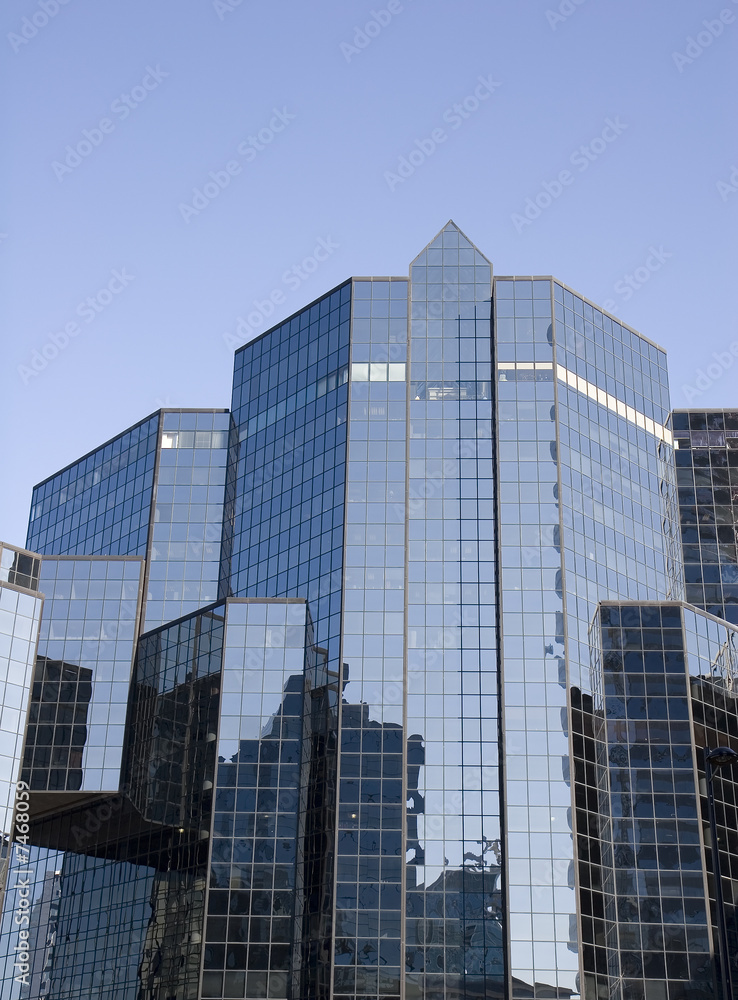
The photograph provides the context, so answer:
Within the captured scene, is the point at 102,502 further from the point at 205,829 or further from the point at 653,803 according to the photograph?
the point at 653,803

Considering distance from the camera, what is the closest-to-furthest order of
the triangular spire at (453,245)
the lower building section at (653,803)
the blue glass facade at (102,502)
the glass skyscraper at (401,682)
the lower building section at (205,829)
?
the lower building section at (653,803)
the glass skyscraper at (401,682)
the lower building section at (205,829)
the triangular spire at (453,245)
the blue glass facade at (102,502)

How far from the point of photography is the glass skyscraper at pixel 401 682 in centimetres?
7569

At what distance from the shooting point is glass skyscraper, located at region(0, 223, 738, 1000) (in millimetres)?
75688

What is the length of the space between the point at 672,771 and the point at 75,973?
154 feet

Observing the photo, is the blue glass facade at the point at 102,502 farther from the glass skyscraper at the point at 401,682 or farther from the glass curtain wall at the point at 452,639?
the glass curtain wall at the point at 452,639

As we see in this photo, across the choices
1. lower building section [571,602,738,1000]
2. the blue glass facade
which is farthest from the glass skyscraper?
the blue glass facade

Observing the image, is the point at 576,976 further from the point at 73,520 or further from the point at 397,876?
the point at 73,520

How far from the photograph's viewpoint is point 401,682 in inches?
3258

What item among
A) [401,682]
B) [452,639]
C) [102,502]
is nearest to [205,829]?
[401,682]

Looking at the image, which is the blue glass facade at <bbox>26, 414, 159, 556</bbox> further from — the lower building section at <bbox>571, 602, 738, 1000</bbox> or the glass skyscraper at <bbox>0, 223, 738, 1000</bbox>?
the lower building section at <bbox>571, 602, 738, 1000</bbox>

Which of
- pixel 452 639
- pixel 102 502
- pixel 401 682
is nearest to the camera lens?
pixel 401 682

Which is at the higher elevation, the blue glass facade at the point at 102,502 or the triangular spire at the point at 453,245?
the triangular spire at the point at 453,245

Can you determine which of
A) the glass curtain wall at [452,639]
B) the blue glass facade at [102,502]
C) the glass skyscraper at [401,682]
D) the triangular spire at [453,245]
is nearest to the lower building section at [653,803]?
the glass skyscraper at [401,682]

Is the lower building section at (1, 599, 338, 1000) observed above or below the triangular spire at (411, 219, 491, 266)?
below
